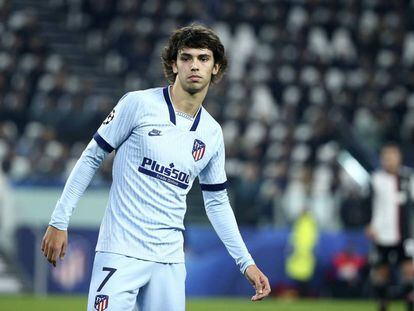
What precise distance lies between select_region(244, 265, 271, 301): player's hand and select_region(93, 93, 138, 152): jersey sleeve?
0.92 meters

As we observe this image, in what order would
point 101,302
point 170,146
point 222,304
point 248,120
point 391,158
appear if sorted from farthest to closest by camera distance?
point 248,120, point 222,304, point 391,158, point 170,146, point 101,302

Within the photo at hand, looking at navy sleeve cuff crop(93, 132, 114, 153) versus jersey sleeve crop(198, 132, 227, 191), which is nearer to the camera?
navy sleeve cuff crop(93, 132, 114, 153)

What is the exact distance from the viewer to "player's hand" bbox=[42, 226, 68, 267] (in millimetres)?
4680

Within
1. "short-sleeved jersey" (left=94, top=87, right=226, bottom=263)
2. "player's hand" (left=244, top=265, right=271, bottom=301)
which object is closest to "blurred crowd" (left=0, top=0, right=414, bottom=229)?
"player's hand" (left=244, top=265, right=271, bottom=301)

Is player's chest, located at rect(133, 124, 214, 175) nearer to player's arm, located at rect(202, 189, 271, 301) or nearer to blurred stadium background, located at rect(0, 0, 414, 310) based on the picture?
player's arm, located at rect(202, 189, 271, 301)

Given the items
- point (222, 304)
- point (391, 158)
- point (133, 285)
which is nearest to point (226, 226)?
point (133, 285)

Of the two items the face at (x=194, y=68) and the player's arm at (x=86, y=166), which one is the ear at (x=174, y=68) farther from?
the player's arm at (x=86, y=166)

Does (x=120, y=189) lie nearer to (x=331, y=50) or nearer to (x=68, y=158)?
(x=68, y=158)

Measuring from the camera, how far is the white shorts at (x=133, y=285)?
15.7 feet

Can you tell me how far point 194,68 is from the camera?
16.3 ft

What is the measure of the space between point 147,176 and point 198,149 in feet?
0.99

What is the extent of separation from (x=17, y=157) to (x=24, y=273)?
2.16m

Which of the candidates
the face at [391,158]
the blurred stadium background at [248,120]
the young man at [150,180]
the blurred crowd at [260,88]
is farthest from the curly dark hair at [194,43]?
the blurred crowd at [260,88]

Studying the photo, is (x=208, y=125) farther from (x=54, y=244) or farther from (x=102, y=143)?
(x=54, y=244)
